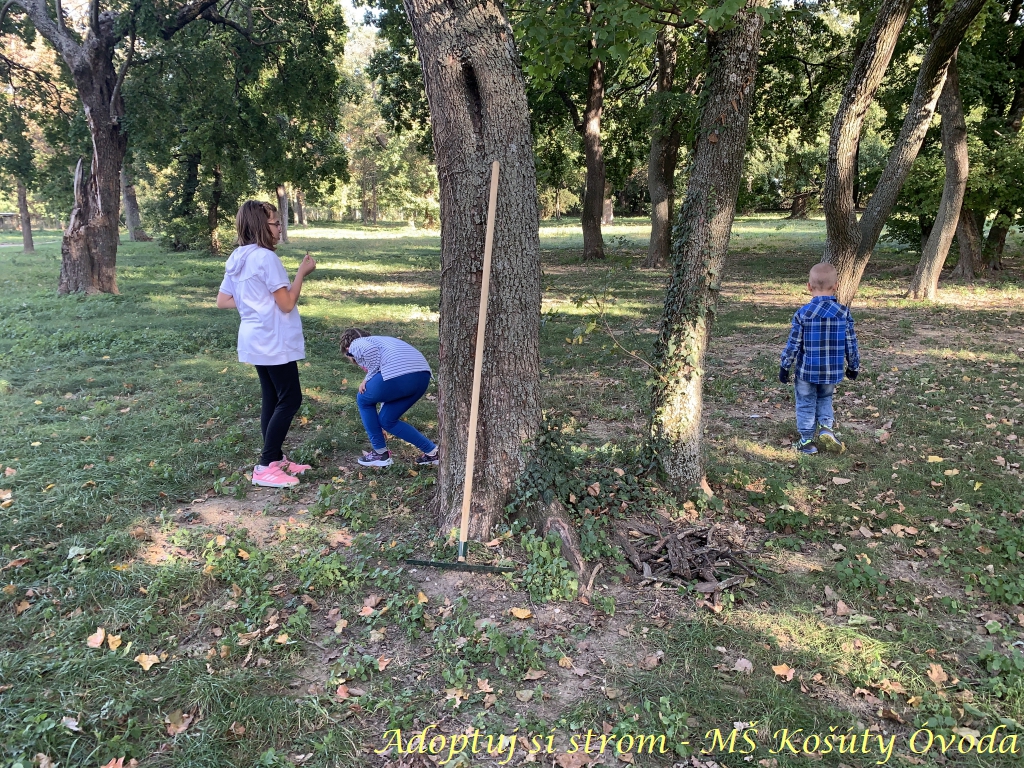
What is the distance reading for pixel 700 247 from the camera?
4.12m

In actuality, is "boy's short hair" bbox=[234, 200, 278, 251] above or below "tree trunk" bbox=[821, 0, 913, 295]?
below

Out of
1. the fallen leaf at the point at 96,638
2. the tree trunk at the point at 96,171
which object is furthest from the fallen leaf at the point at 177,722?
the tree trunk at the point at 96,171

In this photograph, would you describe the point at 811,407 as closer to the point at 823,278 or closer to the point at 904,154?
the point at 823,278

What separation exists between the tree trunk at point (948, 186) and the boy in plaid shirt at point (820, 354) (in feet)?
27.8

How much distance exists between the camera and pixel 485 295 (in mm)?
3596

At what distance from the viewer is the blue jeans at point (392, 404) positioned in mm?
4883

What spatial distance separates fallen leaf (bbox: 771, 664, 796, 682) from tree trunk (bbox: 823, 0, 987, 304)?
6455mm

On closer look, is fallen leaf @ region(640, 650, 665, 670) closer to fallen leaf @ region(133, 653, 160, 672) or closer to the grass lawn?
the grass lawn

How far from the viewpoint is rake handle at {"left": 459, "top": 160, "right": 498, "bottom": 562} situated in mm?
3531

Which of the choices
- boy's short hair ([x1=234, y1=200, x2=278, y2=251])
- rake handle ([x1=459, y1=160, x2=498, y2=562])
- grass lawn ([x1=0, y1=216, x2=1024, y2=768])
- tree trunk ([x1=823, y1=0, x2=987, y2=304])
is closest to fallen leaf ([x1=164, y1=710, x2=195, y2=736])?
grass lawn ([x1=0, y1=216, x2=1024, y2=768])

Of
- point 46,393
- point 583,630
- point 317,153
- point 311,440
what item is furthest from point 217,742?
point 317,153

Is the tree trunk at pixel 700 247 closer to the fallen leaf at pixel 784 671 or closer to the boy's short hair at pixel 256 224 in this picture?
the fallen leaf at pixel 784 671

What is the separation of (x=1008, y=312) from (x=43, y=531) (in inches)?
542

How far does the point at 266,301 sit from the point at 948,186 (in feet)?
41.4
